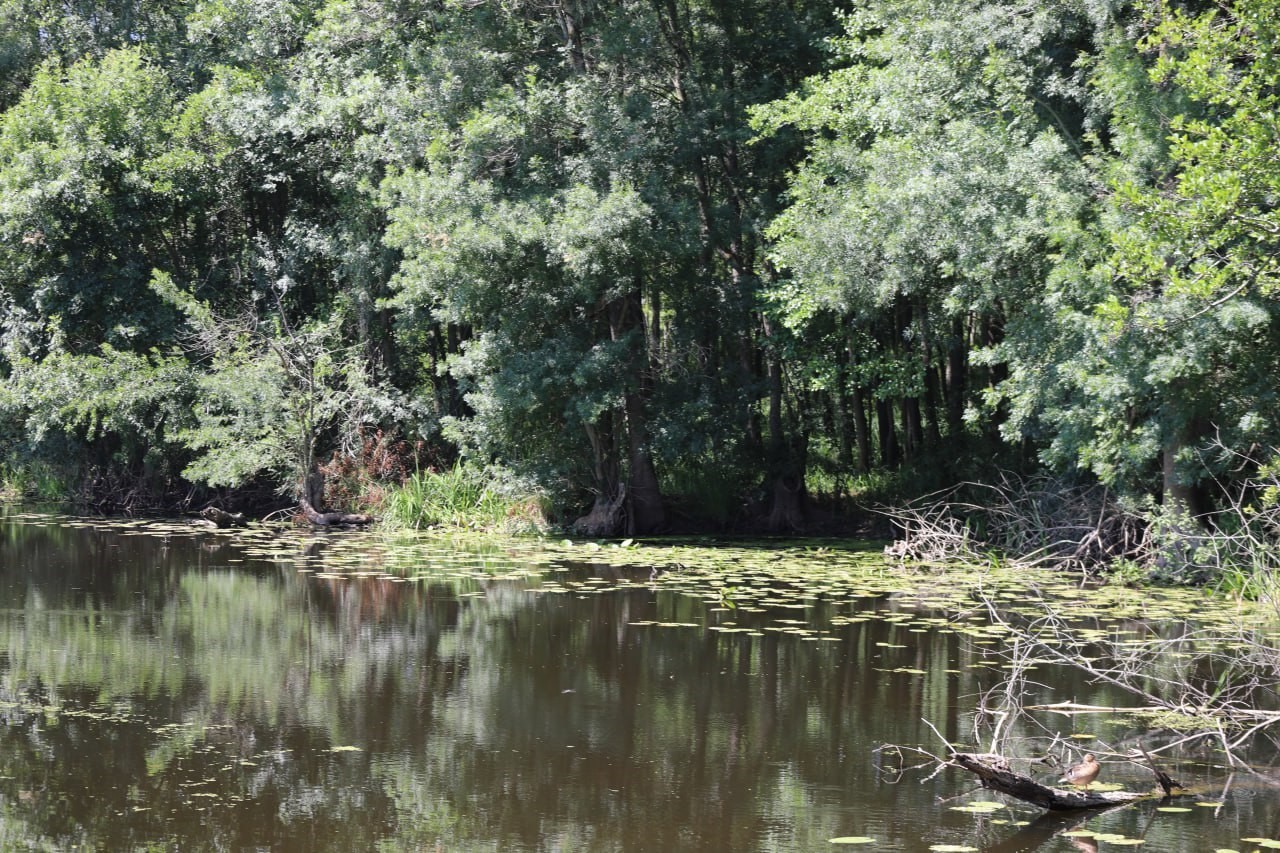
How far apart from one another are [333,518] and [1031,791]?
16597 millimetres

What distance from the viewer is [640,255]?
62.4 feet

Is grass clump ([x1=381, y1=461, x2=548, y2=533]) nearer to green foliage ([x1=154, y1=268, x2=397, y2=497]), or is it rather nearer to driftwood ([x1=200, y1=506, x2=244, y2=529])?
green foliage ([x1=154, y1=268, x2=397, y2=497])

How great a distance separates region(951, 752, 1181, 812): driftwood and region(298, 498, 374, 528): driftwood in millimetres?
16103

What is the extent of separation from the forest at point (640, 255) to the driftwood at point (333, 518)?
0.53 meters

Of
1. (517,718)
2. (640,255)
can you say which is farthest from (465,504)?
(517,718)

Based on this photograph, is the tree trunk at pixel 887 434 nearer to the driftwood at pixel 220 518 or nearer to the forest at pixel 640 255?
the forest at pixel 640 255

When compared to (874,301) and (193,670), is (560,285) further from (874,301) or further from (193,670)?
(193,670)

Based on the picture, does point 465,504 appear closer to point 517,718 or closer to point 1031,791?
point 517,718

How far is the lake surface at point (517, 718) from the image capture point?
6059mm

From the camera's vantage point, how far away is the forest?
45.3ft

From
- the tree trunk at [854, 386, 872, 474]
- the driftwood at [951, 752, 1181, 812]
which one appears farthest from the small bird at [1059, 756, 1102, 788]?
Answer: the tree trunk at [854, 386, 872, 474]

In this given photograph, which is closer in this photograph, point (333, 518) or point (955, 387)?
point (955, 387)

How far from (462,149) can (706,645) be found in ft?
38.3

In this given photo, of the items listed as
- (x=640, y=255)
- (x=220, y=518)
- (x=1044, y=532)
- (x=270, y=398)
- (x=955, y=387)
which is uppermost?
(x=640, y=255)
